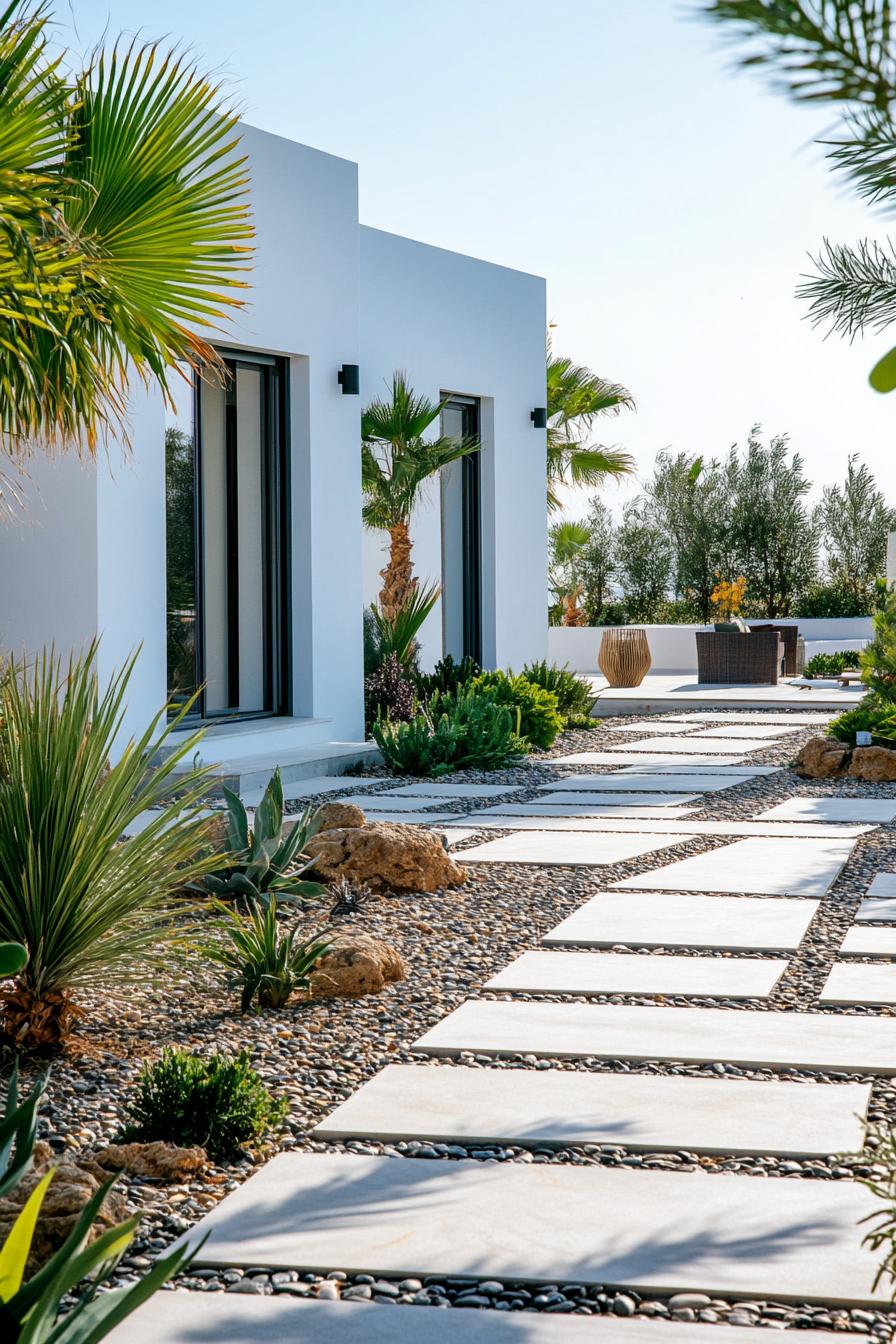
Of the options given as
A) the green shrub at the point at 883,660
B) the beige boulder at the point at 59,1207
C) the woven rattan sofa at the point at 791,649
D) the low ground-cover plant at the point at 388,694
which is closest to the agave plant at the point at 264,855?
the beige boulder at the point at 59,1207

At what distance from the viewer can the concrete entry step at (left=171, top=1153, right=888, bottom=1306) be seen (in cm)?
241

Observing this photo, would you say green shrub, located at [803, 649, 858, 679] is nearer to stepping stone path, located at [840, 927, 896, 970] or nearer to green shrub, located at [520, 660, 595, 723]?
green shrub, located at [520, 660, 595, 723]

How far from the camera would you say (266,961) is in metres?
4.19

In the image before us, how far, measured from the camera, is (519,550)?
1402cm

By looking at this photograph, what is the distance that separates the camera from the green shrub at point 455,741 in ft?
32.5

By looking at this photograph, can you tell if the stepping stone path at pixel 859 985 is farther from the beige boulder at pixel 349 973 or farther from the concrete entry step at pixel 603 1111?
the beige boulder at pixel 349 973

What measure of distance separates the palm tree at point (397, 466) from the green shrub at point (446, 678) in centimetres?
66

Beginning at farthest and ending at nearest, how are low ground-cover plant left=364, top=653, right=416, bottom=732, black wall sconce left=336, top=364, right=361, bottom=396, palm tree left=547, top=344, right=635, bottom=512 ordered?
1. palm tree left=547, top=344, right=635, bottom=512
2. low ground-cover plant left=364, top=653, right=416, bottom=732
3. black wall sconce left=336, top=364, right=361, bottom=396

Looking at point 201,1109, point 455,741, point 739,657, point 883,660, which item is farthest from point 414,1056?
point 739,657

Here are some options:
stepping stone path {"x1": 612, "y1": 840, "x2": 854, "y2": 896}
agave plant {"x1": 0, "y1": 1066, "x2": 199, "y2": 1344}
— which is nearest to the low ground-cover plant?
stepping stone path {"x1": 612, "y1": 840, "x2": 854, "y2": 896}

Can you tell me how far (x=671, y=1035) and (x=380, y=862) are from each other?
217 cm

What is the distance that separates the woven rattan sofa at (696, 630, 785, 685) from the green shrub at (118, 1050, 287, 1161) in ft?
47.5

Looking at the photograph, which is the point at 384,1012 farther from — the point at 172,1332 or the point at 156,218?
the point at 156,218

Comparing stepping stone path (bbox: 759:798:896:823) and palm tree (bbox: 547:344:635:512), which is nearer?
stepping stone path (bbox: 759:798:896:823)
